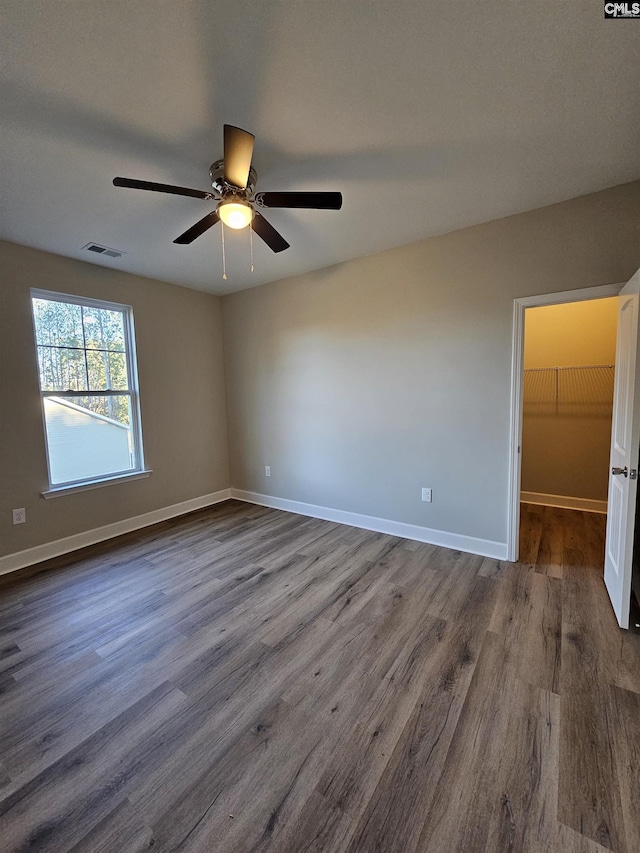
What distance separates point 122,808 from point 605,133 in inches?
142

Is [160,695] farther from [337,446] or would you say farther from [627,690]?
[337,446]

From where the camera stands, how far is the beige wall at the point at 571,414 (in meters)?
3.80

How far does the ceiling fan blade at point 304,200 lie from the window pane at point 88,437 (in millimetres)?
2704

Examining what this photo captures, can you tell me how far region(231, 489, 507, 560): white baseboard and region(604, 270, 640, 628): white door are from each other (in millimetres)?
784

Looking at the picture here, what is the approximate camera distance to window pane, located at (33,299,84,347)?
123 inches

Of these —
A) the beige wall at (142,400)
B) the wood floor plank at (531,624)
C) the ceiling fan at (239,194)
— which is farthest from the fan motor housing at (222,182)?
the wood floor plank at (531,624)

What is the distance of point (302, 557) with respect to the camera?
120 inches

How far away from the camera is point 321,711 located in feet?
5.19

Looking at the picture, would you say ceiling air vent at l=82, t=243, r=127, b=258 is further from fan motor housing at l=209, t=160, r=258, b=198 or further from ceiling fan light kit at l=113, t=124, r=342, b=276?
fan motor housing at l=209, t=160, r=258, b=198

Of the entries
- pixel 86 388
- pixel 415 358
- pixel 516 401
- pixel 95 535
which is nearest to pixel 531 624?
pixel 516 401

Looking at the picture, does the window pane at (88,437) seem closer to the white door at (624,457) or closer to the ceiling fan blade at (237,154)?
the ceiling fan blade at (237,154)

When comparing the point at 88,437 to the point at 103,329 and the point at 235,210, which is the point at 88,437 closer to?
the point at 103,329

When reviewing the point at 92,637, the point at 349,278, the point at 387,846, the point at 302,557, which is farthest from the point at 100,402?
the point at 387,846

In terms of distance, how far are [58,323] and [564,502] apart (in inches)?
221
